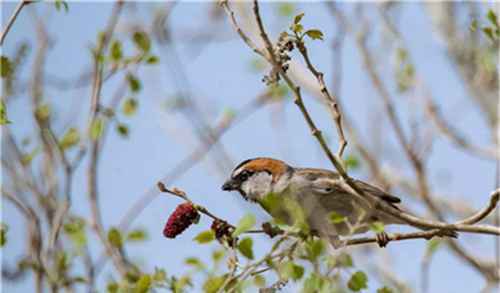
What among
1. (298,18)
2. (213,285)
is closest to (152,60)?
(298,18)

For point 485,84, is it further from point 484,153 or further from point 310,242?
point 310,242

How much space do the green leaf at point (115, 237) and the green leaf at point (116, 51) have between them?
2.85 ft

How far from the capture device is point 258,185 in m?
4.57

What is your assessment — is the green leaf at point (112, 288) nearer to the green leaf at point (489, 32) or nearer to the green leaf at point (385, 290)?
the green leaf at point (385, 290)

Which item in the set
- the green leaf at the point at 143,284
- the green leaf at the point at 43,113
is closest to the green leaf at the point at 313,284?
the green leaf at the point at 143,284

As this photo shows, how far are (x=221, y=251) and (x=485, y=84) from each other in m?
5.81

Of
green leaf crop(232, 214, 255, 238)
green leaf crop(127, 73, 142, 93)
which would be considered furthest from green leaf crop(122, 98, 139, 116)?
green leaf crop(232, 214, 255, 238)

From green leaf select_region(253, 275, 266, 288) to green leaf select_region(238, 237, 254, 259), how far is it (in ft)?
0.22

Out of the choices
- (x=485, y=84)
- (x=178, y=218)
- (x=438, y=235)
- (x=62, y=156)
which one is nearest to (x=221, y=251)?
(x=178, y=218)

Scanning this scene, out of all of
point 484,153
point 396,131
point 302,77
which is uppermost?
point 302,77

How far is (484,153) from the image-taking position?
7668 millimetres

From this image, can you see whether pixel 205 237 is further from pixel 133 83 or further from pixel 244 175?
pixel 133 83

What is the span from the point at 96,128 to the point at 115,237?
623 mm

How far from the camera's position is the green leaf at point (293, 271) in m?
2.50
